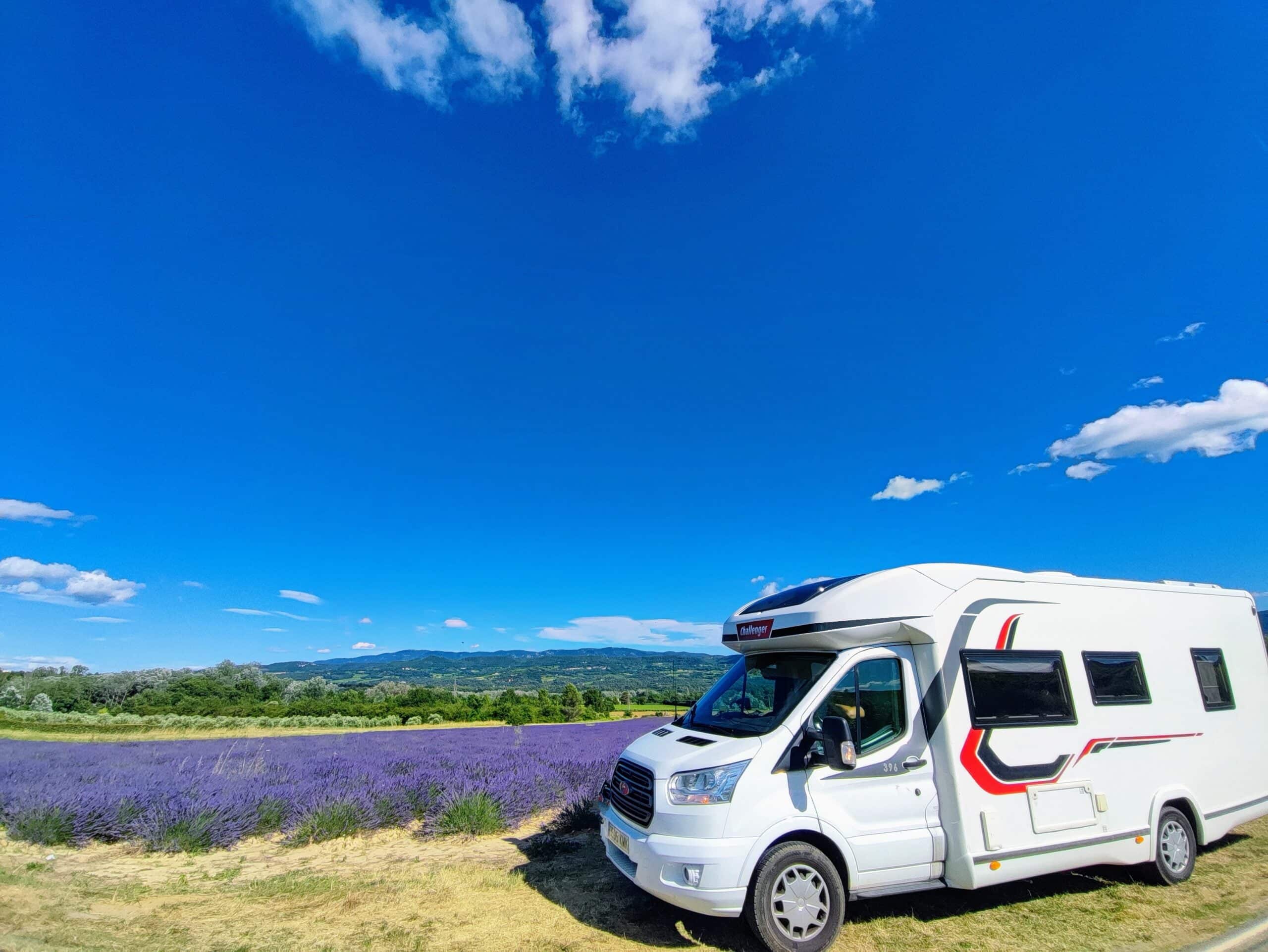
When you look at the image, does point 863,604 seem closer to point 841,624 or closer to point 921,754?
point 841,624

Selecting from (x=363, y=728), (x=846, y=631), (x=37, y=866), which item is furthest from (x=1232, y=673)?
(x=363, y=728)

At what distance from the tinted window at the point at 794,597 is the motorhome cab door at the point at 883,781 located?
26.6 inches

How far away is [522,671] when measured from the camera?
132m

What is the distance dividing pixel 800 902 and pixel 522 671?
137m

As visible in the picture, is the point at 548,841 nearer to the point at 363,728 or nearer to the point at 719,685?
the point at 719,685

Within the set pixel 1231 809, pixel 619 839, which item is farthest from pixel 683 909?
pixel 1231 809

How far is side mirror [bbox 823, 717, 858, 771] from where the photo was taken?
175 inches

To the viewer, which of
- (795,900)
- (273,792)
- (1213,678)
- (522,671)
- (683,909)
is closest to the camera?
(795,900)

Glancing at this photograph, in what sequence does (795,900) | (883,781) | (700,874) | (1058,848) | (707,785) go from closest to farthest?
(700,874), (795,900), (707,785), (883,781), (1058,848)

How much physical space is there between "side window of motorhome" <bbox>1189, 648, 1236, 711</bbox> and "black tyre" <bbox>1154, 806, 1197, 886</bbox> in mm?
1467

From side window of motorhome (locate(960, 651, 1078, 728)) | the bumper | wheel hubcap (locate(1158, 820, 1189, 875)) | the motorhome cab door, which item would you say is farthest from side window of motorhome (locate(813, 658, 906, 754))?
wheel hubcap (locate(1158, 820, 1189, 875))

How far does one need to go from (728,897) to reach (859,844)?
1184mm

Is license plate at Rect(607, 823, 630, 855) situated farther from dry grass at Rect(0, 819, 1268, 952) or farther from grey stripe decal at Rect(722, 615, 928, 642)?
grey stripe decal at Rect(722, 615, 928, 642)

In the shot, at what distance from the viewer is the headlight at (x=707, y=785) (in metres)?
4.39
